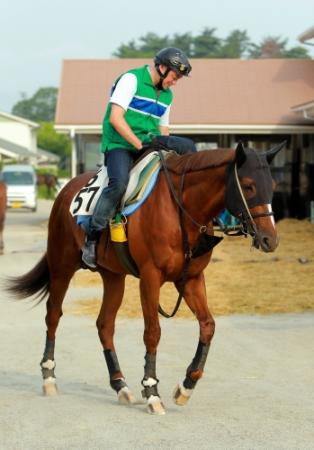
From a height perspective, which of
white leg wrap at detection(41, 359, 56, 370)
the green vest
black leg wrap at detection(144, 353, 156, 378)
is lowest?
white leg wrap at detection(41, 359, 56, 370)

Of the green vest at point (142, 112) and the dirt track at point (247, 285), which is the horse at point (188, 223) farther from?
Answer: the dirt track at point (247, 285)

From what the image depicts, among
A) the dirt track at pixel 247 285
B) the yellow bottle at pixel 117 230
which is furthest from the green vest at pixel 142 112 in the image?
the dirt track at pixel 247 285

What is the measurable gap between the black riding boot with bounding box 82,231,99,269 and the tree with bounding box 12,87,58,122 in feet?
598

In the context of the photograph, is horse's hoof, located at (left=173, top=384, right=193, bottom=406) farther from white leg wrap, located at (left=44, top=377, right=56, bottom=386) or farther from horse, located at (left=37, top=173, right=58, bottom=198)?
horse, located at (left=37, top=173, right=58, bottom=198)

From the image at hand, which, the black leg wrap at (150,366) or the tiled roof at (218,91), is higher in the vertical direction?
the tiled roof at (218,91)

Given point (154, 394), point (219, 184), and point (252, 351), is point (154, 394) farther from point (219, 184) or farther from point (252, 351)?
point (252, 351)

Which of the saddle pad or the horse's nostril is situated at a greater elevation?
the saddle pad

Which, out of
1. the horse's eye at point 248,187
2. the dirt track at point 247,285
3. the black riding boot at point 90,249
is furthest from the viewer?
the dirt track at point 247,285

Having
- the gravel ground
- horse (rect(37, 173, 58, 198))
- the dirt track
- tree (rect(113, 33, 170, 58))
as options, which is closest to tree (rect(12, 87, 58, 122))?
tree (rect(113, 33, 170, 58))

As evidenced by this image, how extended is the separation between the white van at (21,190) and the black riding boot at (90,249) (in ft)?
123

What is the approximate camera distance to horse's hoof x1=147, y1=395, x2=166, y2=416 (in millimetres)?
6766

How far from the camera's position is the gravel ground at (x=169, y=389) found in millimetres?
6062

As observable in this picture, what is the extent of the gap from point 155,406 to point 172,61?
252 centimetres

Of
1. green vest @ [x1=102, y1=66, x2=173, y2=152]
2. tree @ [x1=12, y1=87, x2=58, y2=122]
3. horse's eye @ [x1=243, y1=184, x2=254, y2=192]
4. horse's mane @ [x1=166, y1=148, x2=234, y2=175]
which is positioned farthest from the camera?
tree @ [x1=12, y1=87, x2=58, y2=122]
